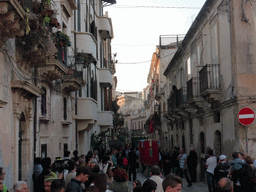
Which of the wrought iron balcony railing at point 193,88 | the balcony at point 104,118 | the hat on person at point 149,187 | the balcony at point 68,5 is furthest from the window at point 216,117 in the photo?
the hat on person at point 149,187

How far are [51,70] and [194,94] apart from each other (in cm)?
924

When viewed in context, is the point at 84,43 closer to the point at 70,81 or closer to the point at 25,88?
the point at 70,81

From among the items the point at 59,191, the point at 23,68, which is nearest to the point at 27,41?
the point at 23,68

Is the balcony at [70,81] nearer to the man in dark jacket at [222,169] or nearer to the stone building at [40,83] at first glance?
the stone building at [40,83]

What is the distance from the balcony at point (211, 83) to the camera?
52.6 feet

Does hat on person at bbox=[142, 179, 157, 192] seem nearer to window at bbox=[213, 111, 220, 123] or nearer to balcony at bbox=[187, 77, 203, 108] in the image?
window at bbox=[213, 111, 220, 123]

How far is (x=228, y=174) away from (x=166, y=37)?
29535 mm

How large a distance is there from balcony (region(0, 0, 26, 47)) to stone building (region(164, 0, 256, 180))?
755cm

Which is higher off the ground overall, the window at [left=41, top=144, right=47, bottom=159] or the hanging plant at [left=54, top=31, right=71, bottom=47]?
the hanging plant at [left=54, top=31, right=71, bottom=47]

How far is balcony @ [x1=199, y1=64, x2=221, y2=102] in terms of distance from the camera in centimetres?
1603

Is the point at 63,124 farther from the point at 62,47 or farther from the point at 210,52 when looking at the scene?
the point at 210,52

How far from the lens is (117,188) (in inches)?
266

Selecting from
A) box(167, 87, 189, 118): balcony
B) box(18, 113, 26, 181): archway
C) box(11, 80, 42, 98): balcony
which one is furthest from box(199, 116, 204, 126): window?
box(11, 80, 42, 98): balcony

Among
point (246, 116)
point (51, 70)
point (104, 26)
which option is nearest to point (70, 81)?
point (51, 70)
